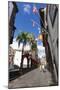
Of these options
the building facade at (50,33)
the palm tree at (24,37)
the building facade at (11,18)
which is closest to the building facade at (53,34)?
the building facade at (50,33)

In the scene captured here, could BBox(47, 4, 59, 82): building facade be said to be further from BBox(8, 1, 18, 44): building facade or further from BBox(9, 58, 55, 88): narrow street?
BBox(8, 1, 18, 44): building facade

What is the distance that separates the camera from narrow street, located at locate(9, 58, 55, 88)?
1.52 metres

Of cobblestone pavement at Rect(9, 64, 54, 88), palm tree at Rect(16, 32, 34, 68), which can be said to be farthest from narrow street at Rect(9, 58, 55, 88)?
palm tree at Rect(16, 32, 34, 68)

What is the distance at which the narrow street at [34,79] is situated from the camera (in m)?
1.52

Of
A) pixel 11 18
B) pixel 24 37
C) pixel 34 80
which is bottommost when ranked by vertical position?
pixel 34 80

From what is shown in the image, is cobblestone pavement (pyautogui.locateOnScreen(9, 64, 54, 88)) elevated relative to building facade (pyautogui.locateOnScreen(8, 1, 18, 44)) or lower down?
lower down

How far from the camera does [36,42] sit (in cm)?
157

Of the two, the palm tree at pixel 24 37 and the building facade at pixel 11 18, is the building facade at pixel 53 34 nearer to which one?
the palm tree at pixel 24 37

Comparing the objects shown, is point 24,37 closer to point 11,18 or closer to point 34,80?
point 11,18

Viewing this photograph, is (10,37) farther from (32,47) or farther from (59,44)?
(59,44)

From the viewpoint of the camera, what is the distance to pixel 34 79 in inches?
61.4

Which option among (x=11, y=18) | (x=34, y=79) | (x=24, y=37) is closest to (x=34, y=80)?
(x=34, y=79)

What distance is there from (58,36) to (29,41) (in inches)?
10.2

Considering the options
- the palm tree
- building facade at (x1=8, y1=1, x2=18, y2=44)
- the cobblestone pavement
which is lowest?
the cobblestone pavement
